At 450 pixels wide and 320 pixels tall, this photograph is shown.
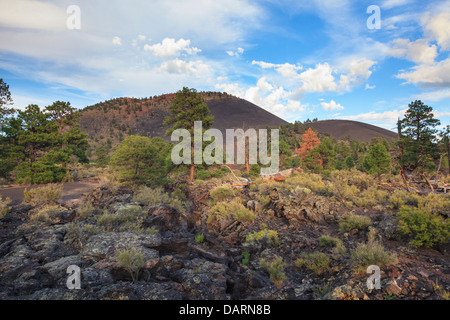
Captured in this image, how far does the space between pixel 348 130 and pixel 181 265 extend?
364 ft

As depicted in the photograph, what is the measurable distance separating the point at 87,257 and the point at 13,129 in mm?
17868

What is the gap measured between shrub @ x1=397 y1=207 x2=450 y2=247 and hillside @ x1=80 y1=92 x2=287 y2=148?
50.6m

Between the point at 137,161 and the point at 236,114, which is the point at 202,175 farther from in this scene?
the point at 236,114

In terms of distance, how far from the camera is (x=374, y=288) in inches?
197

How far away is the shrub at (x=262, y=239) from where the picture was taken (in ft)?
30.3

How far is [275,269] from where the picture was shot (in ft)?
22.1

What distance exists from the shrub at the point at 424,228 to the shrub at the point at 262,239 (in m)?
4.70

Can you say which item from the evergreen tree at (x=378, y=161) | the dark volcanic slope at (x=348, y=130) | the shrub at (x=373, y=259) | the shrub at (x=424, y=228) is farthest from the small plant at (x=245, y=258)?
the dark volcanic slope at (x=348, y=130)

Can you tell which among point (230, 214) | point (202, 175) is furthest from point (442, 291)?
point (202, 175)

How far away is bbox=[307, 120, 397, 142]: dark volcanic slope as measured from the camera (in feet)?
302

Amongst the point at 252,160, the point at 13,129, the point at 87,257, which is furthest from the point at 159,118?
the point at 87,257

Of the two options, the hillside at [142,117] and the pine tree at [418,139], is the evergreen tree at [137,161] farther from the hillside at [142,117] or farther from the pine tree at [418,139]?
the hillside at [142,117]

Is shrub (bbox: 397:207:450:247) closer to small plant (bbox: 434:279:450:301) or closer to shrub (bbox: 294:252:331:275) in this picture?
small plant (bbox: 434:279:450:301)

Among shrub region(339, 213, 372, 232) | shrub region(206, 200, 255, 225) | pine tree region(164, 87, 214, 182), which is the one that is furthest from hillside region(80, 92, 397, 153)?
shrub region(339, 213, 372, 232)
